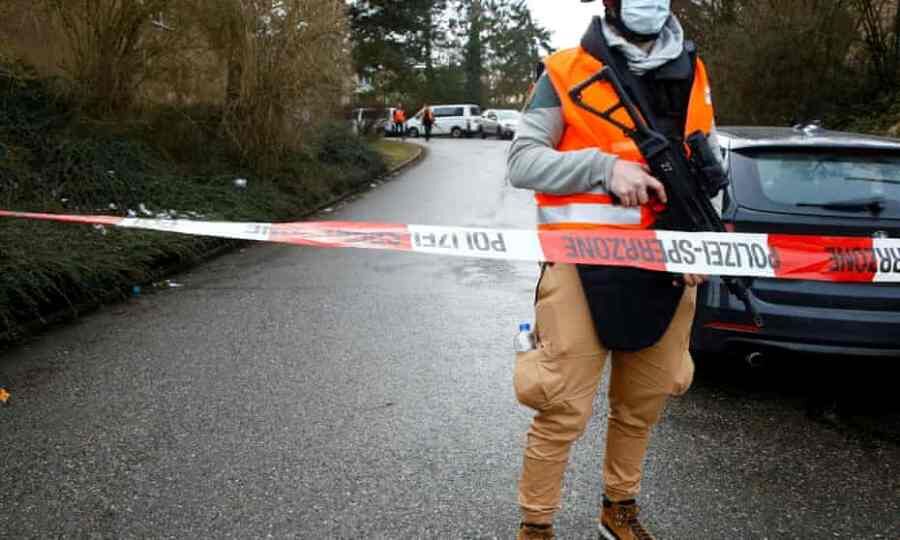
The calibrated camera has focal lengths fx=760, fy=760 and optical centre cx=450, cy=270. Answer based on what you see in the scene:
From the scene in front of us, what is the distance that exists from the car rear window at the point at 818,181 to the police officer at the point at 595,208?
1.87m

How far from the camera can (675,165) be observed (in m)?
2.29

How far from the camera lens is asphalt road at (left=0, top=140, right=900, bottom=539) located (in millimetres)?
3010

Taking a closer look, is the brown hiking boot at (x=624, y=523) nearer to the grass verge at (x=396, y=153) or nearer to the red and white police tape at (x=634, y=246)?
the red and white police tape at (x=634, y=246)

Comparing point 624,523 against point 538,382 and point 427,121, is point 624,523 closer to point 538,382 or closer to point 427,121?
point 538,382

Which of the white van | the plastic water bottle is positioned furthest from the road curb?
the white van

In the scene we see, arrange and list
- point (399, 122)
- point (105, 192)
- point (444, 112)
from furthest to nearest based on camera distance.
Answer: point (444, 112) < point (399, 122) < point (105, 192)

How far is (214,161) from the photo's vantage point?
1220 centimetres

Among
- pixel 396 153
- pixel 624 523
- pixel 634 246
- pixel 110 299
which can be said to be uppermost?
pixel 634 246

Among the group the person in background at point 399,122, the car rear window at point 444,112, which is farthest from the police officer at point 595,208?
the car rear window at point 444,112

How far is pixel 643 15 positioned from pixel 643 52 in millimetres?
114

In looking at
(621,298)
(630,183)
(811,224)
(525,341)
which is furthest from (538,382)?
(811,224)

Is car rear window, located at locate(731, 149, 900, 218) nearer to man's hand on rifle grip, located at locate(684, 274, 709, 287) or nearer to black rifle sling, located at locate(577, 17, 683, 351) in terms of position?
man's hand on rifle grip, located at locate(684, 274, 709, 287)

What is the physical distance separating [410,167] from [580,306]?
2239 centimetres

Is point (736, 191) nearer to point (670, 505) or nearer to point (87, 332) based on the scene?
point (670, 505)
